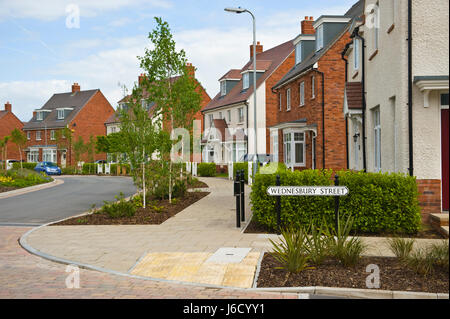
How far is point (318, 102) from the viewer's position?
25.3 m

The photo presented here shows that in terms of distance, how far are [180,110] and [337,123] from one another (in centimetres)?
1050

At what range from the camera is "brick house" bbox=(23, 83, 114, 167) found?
64.7 m

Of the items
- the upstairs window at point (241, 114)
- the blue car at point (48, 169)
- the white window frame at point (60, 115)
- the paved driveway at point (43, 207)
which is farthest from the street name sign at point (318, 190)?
the white window frame at point (60, 115)

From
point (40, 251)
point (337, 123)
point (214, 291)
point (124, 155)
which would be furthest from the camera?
point (337, 123)

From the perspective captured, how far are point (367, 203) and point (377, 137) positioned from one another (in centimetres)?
545

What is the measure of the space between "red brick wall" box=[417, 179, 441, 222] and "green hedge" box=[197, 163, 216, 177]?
2716cm

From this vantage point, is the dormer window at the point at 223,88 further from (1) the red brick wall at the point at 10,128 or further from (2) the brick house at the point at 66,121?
(1) the red brick wall at the point at 10,128

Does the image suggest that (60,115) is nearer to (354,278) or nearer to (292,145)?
(292,145)

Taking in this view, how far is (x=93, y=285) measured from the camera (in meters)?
6.71

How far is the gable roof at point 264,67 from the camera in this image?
40331 millimetres

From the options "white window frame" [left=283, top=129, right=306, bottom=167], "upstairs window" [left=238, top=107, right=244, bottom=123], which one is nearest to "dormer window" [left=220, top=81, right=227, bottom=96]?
"upstairs window" [left=238, top=107, right=244, bottom=123]

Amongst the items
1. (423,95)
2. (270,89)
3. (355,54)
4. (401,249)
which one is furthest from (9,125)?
(401,249)
